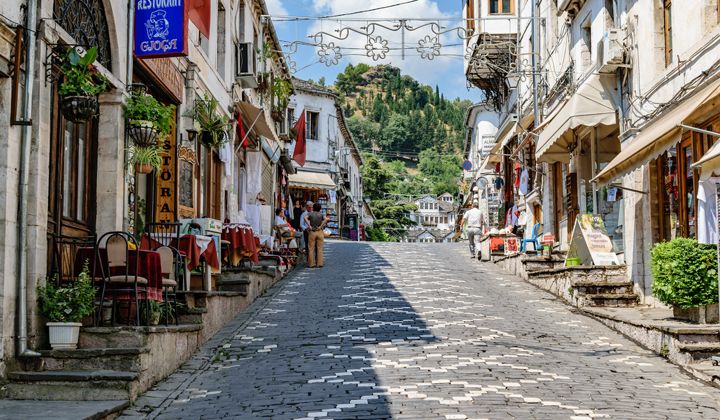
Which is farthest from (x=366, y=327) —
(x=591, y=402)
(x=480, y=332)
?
(x=591, y=402)

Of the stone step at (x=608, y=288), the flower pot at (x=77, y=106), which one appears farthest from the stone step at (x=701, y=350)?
the flower pot at (x=77, y=106)

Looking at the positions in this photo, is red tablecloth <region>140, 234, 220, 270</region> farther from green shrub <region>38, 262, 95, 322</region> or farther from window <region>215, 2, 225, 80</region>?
window <region>215, 2, 225, 80</region>

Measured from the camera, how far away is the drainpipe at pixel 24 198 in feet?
26.5

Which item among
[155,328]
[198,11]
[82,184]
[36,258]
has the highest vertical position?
[198,11]

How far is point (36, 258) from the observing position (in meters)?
8.37

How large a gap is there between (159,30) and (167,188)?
9.85ft

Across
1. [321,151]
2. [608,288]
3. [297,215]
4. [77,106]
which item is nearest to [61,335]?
[77,106]

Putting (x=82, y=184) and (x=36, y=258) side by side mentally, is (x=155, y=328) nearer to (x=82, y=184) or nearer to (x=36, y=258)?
(x=36, y=258)

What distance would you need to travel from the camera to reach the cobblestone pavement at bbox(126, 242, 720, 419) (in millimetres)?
7594

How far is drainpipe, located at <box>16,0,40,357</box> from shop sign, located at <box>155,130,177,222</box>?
17.5ft

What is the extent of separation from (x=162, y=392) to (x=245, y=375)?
3.32ft

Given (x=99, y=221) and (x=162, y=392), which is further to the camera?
(x=99, y=221)

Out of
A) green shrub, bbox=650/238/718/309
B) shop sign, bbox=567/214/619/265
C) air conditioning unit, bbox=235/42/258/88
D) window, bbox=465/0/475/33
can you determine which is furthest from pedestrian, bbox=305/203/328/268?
window, bbox=465/0/475/33

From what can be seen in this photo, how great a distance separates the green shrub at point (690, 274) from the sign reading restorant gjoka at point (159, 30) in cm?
688
